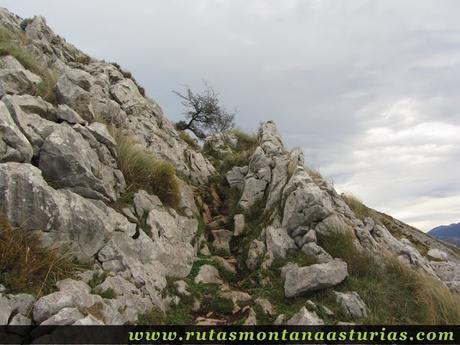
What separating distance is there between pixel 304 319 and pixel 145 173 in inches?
228

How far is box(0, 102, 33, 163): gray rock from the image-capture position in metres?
6.68

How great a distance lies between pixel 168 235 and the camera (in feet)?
29.9

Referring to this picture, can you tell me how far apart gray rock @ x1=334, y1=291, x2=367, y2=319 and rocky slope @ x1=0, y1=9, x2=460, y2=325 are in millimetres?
23

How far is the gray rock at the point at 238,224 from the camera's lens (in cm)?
1058

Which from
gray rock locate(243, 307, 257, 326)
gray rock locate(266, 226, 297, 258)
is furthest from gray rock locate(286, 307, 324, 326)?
gray rock locate(266, 226, 297, 258)

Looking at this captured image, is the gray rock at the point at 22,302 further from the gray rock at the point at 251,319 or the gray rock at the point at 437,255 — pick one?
the gray rock at the point at 437,255

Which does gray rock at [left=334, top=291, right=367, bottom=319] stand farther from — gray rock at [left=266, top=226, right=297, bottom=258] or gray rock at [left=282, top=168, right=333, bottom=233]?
gray rock at [left=282, top=168, right=333, bottom=233]

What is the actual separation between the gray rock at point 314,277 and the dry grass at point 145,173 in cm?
416

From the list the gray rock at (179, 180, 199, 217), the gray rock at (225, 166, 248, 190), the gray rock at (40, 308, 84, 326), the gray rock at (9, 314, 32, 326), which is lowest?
the gray rock at (9, 314, 32, 326)

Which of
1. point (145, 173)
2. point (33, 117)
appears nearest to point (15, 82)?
point (33, 117)

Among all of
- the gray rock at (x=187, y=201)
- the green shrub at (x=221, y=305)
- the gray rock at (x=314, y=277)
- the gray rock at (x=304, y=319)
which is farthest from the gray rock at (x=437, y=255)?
the green shrub at (x=221, y=305)

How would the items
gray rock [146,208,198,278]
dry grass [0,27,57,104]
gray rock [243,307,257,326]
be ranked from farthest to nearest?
1. dry grass [0,27,57,104]
2. gray rock [146,208,198,278]
3. gray rock [243,307,257,326]

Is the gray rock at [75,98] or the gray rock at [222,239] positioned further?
the gray rock at [222,239]

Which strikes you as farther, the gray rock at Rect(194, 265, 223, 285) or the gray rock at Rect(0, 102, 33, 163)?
the gray rock at Rect(194, 265, 223, 285)
